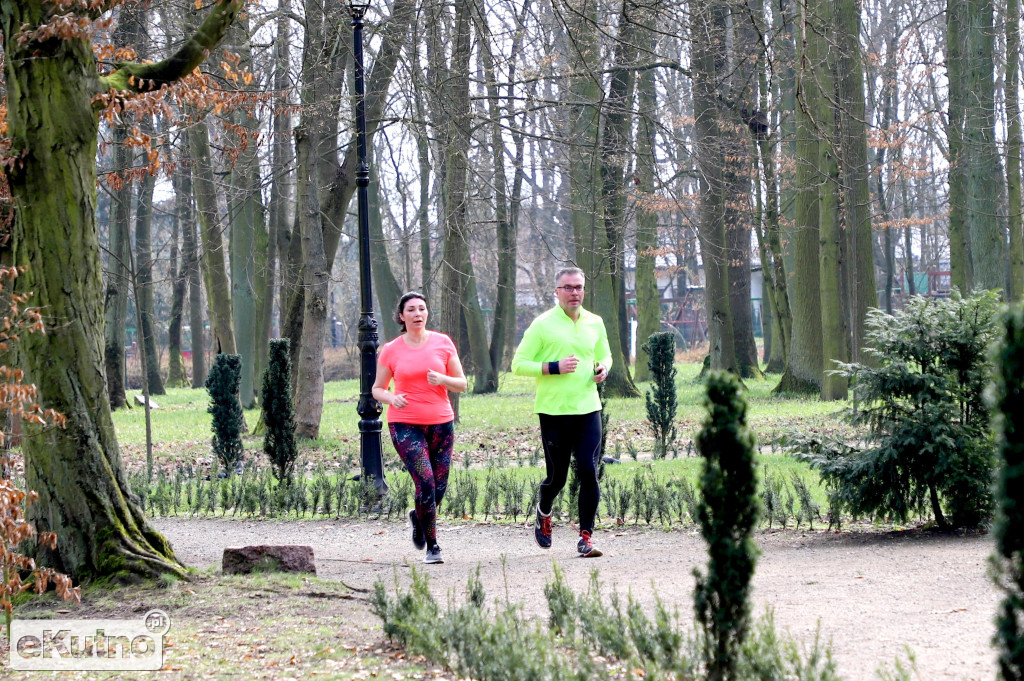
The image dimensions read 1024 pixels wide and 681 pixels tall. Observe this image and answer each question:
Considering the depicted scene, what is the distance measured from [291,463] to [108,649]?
6986 millimetres

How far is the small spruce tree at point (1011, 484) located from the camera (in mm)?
2514

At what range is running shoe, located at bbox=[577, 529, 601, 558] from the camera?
7352 millimetres

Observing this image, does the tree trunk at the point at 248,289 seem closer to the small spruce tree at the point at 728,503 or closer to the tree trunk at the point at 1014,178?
the tree trunk at the point at 1014,178

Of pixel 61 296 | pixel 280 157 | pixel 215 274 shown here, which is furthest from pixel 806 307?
pixel 61 296

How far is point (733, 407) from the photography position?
335cm

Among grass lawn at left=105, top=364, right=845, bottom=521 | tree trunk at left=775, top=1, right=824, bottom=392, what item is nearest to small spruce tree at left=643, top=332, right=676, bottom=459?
grass lawn at left=105, top=364, right=845, bottom=521

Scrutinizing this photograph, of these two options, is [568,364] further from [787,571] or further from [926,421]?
[926,421]

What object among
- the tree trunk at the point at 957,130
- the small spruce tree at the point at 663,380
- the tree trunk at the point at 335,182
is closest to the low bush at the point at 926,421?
the small spruce tree at the point at 663,380

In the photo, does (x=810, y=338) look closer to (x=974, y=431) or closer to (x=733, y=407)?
(x=974, y=431)

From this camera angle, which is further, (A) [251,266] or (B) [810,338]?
(A) [251,266]

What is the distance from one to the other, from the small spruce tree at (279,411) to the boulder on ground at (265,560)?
498 centimetres

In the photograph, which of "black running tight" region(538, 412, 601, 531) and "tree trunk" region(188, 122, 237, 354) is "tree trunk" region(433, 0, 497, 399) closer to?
"black running tight" region(538, 412, 601, 531)

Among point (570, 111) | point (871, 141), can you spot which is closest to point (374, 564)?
point (570, 111)

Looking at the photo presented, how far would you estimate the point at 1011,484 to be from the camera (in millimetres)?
2531
